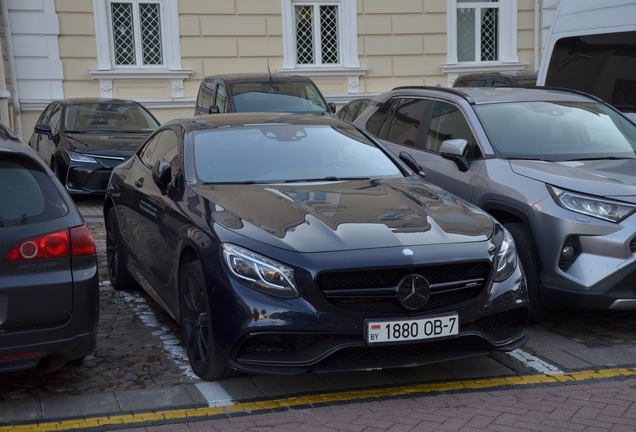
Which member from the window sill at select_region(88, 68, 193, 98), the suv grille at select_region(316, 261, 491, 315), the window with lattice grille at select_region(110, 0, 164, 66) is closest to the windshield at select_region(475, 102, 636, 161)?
the suv grille at select_region(316, 261, 491, 315)

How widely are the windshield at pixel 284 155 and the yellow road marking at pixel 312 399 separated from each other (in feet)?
5.11

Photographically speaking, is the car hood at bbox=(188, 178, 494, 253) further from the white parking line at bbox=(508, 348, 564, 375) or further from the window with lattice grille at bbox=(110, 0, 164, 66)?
the window with lattice grille at bbox=(110, 0, 164, 66)

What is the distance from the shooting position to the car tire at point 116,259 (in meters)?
6.61

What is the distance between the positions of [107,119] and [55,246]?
904 cm

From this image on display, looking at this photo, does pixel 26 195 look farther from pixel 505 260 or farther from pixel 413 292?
pixel 505 260

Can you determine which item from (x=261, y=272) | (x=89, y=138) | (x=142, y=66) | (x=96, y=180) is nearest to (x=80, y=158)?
(x=96, y=180)

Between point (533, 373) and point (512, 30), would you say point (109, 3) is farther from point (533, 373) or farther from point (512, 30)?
point (533, 373)

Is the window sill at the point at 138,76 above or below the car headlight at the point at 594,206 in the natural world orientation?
above

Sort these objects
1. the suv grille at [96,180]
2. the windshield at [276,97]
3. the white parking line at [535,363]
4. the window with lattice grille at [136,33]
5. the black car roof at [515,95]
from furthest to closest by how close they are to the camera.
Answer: the window with lattice grille at [136,33], the windshield at [276,97], the suv grille at [96,180], the black car roof at [515,95], the white parking line at [535,363]

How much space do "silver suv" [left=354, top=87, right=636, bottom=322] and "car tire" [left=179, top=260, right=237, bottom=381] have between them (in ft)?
7.50

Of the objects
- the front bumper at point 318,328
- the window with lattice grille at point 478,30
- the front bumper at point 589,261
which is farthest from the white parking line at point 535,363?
the window with lattice grille at point 478,30

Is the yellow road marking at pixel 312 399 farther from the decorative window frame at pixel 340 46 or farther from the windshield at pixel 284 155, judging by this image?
the decorative window frame at pixel 340 46

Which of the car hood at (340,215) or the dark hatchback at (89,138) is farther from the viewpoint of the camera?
the dark hatchback at (89,138)

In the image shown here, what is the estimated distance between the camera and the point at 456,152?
20.3 feet
